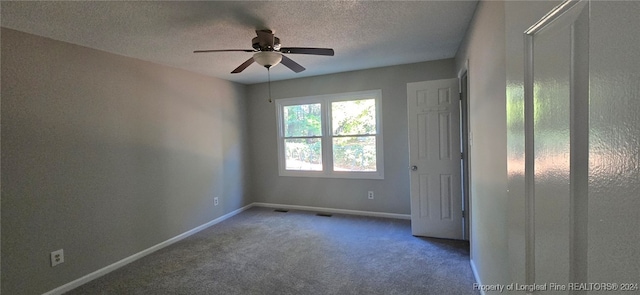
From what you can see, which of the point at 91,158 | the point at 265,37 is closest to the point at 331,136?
the point at 265,37

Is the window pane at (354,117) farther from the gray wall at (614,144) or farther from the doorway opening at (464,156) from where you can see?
the gray wall at (614,144)

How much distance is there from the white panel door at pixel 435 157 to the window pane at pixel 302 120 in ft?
5.53

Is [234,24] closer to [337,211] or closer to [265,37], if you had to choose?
[265,37]

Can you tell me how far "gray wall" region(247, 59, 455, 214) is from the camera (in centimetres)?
400

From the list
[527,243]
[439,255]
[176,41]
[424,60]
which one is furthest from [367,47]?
[527,243]

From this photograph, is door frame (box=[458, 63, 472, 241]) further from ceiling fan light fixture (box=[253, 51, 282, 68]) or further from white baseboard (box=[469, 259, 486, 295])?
ceiling fan light fixture (box=[253, 51, 282, 68])

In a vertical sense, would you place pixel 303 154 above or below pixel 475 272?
above

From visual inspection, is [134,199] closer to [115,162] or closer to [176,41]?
[115,162]

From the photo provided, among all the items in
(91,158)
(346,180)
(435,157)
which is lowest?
(346,180)

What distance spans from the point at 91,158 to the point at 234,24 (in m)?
1.94

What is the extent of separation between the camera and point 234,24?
2307 millimetres

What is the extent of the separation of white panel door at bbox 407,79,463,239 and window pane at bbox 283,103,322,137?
1.69 metres

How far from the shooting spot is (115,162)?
2.94m

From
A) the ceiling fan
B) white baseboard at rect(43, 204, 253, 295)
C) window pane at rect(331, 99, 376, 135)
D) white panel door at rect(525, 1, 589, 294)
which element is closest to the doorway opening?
window pane at rect(331, 99, 376, 135)
